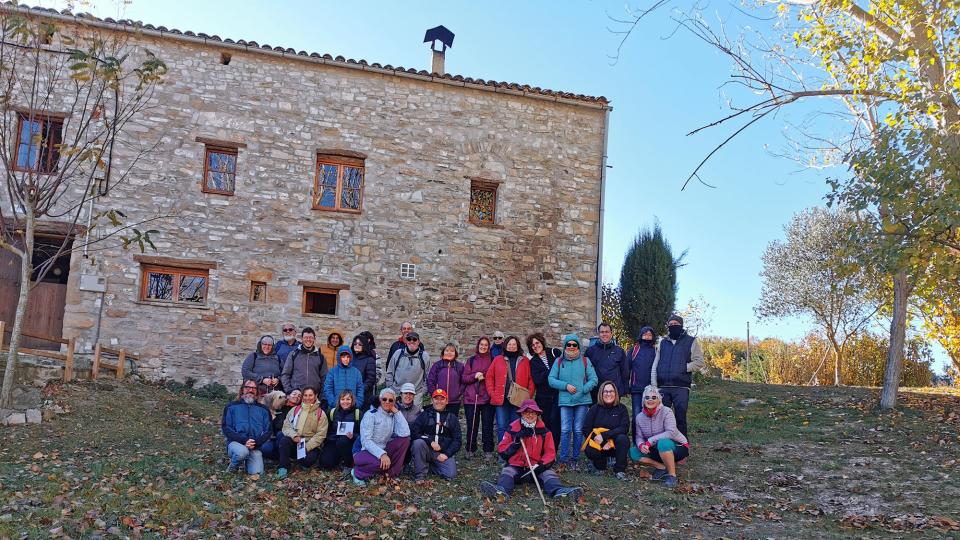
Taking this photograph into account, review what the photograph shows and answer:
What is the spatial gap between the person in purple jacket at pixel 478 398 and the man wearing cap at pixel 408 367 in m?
0.55

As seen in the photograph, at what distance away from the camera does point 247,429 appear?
728 cm

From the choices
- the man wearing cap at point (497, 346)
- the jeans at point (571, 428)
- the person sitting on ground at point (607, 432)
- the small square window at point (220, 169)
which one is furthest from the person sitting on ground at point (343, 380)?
the small square window at point (220, 169)

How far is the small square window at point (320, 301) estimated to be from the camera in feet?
41.2

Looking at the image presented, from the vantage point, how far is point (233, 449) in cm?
699

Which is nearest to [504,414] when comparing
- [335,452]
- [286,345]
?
[335,452]

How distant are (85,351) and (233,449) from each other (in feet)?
19.7

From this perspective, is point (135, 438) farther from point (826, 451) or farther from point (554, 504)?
point (826, 451)

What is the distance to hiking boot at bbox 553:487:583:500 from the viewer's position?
6.42 m

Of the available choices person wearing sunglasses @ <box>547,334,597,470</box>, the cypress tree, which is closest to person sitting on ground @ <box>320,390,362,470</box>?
person wearing sunglasses @ <box>547,334,597,470</box>

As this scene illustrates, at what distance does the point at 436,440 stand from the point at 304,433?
4.47 ft

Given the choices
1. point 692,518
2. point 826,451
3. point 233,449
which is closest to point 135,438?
point 233,449

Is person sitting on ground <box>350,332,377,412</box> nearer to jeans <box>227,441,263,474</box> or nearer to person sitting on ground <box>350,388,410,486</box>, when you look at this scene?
person sitting on ground <box>350,388,410,486</box>

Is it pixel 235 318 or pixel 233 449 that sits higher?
pixel 235 318

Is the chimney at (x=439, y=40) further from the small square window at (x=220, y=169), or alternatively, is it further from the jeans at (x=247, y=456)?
the jeans at (x=247, y=456)
